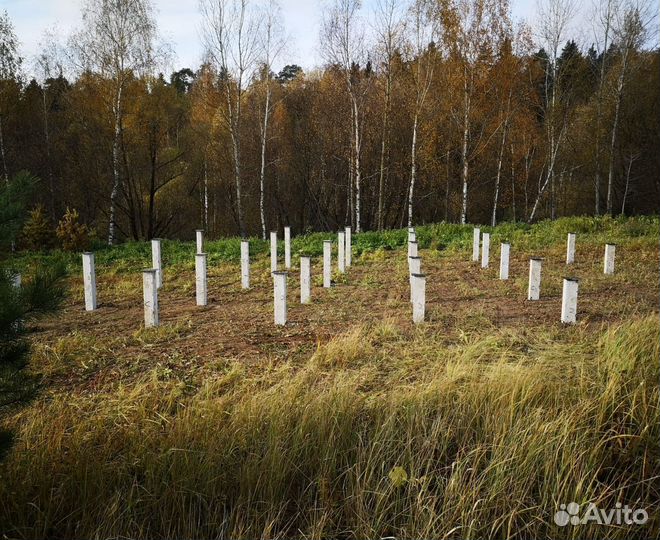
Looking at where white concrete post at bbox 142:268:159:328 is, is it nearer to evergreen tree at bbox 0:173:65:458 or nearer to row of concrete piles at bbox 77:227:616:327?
row of concrete piles at bbox 77:227:616:327

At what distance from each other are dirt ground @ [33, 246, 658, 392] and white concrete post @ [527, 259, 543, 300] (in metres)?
0.17

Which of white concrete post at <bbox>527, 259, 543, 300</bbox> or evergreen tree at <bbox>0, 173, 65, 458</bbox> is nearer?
evergreen tree at <bbox>0, 173, 65, 458</bbox>

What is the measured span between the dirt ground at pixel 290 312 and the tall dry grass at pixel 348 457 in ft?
3.55

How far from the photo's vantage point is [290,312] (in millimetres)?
7309

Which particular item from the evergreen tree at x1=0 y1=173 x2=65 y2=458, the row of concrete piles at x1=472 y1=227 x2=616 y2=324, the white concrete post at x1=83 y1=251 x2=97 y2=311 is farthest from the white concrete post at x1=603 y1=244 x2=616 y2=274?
the evergreen tree at x1=0 y1=173 x2=65 y2=458

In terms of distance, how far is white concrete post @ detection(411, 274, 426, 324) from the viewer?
6340mm

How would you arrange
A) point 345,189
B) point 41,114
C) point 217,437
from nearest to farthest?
point 217,437 < point 41,114 < point 345,189

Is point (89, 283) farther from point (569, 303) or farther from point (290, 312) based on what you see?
point (569, 303)

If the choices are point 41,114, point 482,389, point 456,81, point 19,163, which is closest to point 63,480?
point 482,389

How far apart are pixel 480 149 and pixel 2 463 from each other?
2032 cm

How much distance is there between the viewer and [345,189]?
88.8 feet

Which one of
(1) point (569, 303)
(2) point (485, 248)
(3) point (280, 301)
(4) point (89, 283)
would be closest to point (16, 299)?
(3) point (280, 301)

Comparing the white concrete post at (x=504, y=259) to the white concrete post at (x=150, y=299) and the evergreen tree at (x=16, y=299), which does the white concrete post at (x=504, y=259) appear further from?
the evergreen tree at (x=16, y=299)

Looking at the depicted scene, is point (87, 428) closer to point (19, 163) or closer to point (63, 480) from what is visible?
point (63, 480)
